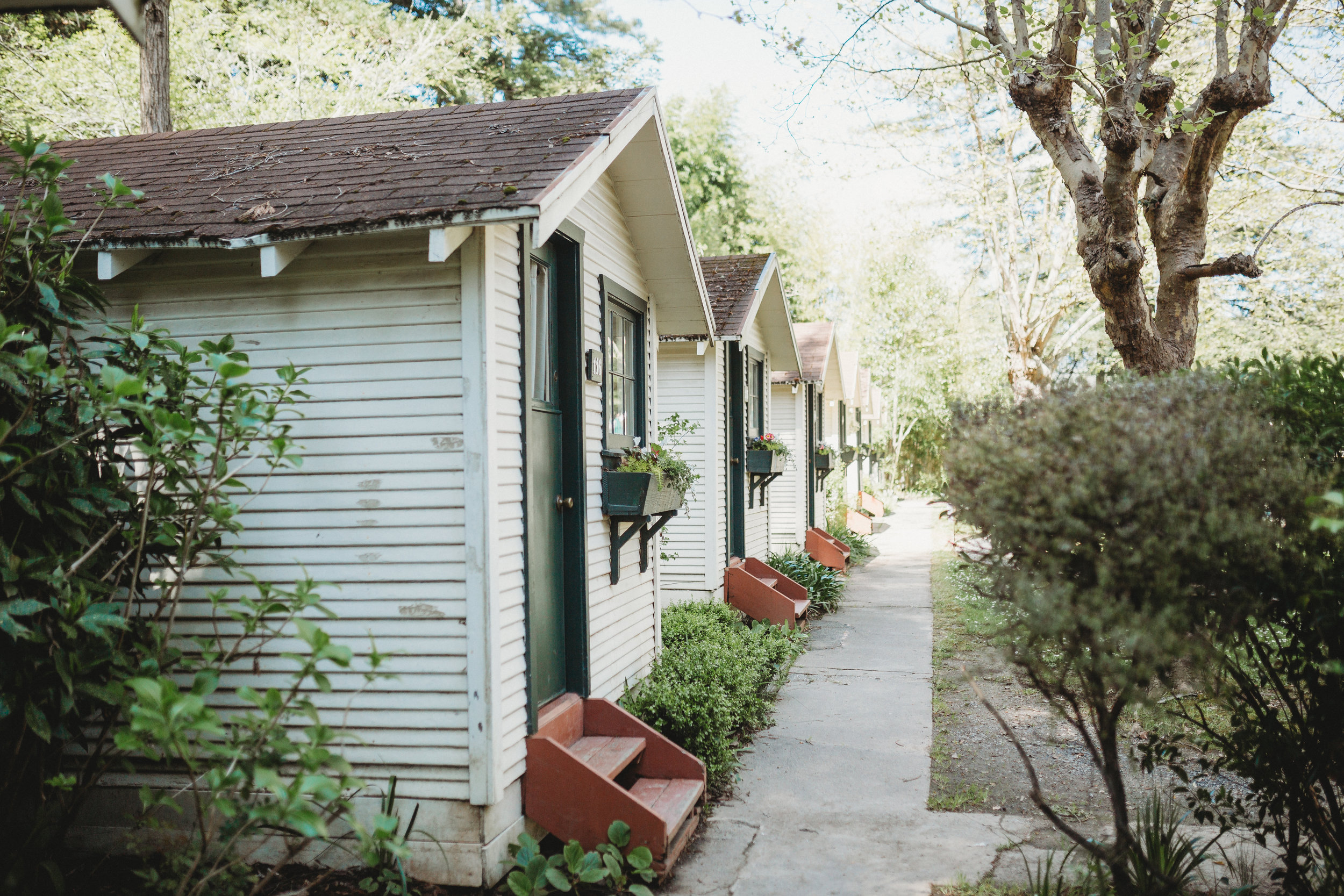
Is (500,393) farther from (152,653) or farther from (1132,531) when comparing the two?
(1132,531)

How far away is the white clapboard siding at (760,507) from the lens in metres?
12.3

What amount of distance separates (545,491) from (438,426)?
1.15 metres

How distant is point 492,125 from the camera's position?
555cm

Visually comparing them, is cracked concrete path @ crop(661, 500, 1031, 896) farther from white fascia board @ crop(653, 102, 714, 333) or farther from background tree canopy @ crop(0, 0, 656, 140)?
background tree canopy @ crop(0, 0, 656, 140)

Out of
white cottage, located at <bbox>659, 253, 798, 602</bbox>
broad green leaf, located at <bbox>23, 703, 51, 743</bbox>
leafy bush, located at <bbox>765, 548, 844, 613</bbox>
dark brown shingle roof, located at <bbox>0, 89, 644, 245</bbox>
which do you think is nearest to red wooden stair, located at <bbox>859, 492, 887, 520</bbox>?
leafy bush, located at <bbox>765, 548, 844, 613</bbox>

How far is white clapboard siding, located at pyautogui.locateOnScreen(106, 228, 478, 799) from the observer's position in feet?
14.5

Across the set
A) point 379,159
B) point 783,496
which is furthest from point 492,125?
point 783,496

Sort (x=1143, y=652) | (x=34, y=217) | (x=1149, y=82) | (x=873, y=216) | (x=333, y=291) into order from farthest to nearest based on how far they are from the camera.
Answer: (x=873, y=216)
(x=1149, y=82)
(x=333, y=291)
(x=34, y=217)
(x=1143, y=652)

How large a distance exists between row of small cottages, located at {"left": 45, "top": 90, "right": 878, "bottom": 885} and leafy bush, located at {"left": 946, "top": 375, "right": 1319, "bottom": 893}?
2263 mm

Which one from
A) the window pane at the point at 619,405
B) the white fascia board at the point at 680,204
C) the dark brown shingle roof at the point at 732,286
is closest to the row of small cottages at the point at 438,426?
the white fascia board at the point at 680,204

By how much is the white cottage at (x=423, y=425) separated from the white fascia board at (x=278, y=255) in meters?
0.01

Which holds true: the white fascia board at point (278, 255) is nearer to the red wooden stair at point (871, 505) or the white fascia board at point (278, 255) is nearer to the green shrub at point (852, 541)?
the green shrub at point (852, 541)

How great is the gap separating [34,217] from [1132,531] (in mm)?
4879

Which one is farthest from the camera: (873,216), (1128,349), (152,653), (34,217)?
(873,216)
